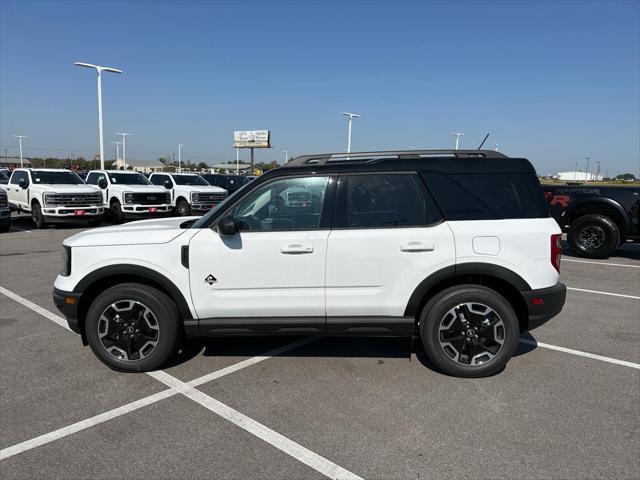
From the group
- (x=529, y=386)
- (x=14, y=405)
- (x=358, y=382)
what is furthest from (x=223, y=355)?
(x=529, y=386)

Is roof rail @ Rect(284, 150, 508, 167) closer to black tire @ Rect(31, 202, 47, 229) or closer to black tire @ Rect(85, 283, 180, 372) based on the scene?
black tire @ Rect(85, 283, 180, 372)

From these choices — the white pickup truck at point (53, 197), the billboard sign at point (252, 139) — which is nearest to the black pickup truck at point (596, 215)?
the white pickup truck at point (53, 197)

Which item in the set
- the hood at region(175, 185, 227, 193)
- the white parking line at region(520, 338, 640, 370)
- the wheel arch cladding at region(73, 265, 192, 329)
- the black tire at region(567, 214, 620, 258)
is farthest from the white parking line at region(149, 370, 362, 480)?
the hood at region(175, 185, 227, 193)

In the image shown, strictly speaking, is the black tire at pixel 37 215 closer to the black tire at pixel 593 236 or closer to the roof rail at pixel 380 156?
the roof rail at pixel 380 156

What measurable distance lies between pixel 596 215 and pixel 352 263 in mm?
8107

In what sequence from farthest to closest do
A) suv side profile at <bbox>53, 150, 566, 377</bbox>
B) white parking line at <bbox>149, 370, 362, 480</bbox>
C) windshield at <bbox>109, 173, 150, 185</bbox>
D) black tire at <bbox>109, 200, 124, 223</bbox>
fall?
windshield at <bbox>109, 173, 150, 185</bbox>, black tire at <bbox>109, 200, 124, 223</bbox>, suv side profile at <bbox>53, 150, 566, 377</bbox>, white parking line at <bbox>149, 370, 362, 480</bbox>

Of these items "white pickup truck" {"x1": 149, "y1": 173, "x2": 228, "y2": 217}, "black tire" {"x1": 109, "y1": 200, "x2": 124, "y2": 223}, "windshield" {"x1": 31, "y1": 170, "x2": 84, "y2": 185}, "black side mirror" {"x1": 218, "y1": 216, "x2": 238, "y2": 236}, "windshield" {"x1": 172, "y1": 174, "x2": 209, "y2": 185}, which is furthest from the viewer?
"windshield" {"x1": 172, "y1": 174, "x2": 209, "y2": 185}

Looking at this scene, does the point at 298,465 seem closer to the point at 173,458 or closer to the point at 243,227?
the point at 173,458

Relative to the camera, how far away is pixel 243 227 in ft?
12.4

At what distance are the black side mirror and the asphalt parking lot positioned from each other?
1.24m

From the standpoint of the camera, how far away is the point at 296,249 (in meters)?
3.71

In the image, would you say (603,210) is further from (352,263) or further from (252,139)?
(252,139)

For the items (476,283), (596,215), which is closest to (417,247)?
(476,283)

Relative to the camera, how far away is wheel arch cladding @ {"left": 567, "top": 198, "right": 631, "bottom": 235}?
30.8ft
